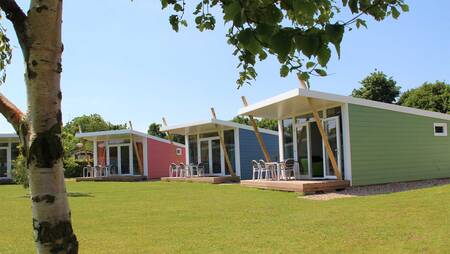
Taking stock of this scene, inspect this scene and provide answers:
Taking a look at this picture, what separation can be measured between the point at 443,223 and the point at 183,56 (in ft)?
13.2

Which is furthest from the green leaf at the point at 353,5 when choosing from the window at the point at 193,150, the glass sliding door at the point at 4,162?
the glass sliding door at the point at 4,162

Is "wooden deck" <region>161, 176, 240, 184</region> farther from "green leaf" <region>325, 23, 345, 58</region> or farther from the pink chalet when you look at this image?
"green leaf" <region>325, 23, 345, 58</region>

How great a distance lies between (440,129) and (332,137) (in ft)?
13.5

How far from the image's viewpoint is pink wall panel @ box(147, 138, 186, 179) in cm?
2372

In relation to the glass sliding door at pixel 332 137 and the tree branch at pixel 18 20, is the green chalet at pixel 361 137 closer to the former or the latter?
the glass sliding door at pixel 332 137

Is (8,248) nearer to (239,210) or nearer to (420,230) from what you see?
(239,210)

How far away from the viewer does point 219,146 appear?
63.8 feet

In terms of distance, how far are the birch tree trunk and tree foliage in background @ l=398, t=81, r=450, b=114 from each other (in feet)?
90.0

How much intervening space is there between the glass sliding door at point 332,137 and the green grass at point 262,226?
3243 millimetres

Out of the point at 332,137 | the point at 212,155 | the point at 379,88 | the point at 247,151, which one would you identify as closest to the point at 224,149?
the point at 247,151

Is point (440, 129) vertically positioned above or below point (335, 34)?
above

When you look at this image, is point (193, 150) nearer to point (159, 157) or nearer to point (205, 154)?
point (205, 154)

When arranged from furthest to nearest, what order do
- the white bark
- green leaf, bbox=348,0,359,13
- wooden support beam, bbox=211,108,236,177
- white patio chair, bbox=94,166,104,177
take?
white patio chair, bbox=94,166,104,177
wooden support beam, bbox=211,108,236,177
the white bark
green leaf, bbox=348,0,359,13

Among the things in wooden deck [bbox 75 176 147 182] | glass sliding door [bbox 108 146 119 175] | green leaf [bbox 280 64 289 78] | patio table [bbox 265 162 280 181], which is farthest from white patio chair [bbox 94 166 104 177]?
green leaf [bbox 280 64 289 78]
